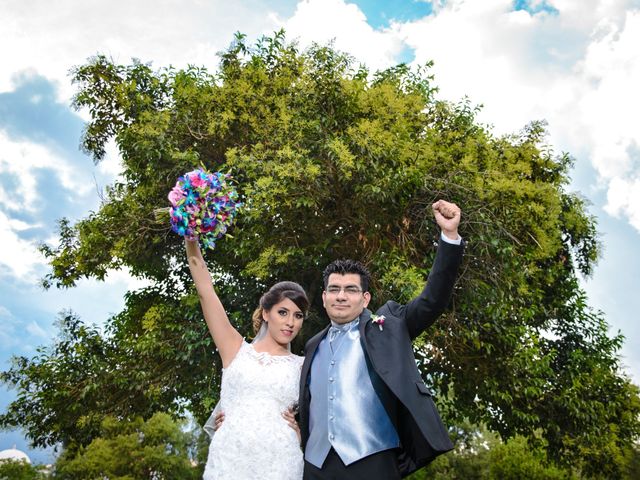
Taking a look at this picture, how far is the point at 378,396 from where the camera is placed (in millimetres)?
3461

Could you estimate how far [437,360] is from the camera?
11938 mm

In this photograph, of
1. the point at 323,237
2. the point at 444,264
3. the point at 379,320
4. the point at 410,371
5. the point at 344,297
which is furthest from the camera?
the point at 323,237

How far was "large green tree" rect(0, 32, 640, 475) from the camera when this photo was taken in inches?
401

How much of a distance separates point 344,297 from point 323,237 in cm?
712

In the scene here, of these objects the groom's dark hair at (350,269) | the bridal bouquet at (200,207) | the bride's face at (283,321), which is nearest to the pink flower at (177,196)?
the bridal bouquet at (200,207)

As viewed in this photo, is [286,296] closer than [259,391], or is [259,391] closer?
[259,391]

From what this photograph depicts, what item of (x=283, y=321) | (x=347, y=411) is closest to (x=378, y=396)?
(x=347, y=411)

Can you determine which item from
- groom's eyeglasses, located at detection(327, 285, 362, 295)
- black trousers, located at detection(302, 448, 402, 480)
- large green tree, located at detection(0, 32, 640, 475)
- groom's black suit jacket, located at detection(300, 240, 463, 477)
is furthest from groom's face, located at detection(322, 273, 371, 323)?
large green tree, located at detection(0, 32, 640, 475)

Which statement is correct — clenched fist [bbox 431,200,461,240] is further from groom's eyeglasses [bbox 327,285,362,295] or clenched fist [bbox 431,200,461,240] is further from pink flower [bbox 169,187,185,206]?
pink flower [bbox 169,187,185,206]

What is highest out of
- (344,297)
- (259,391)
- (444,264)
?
(344,297)

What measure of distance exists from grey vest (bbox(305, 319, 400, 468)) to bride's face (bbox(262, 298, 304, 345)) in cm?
50

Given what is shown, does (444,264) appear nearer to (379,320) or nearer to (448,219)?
(448,219)

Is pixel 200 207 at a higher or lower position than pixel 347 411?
higher

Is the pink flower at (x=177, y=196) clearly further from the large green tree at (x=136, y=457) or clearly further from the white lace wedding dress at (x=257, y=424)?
the large green tree at (x=136, y=457)
